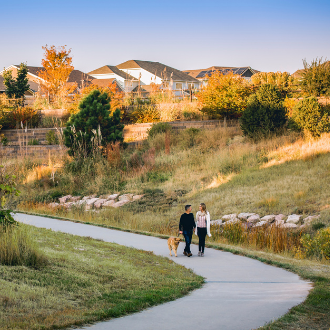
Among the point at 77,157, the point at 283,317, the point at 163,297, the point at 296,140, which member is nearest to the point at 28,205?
the point at 77,157

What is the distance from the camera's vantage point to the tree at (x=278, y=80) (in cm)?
2597

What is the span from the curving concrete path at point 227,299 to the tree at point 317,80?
56.1ft

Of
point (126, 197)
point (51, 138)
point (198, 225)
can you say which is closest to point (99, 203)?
point (126, 197)

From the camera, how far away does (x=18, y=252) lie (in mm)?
7117

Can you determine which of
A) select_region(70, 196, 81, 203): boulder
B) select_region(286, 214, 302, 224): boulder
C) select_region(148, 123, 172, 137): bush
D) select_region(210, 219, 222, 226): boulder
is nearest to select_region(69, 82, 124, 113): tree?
select_region(148, 123, 172, 137): bush

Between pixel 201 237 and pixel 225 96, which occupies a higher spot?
pixel 225 96

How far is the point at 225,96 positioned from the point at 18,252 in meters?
19.0

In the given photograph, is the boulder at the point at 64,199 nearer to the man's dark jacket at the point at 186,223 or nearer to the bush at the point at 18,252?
the man's dark jacket at the point at 186,223

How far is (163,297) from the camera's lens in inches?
251

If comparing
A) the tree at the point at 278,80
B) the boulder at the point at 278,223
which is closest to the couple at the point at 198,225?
the boulder at the point at 278,223

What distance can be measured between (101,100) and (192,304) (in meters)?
18.8

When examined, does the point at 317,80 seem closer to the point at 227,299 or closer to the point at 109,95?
the point at 109,95

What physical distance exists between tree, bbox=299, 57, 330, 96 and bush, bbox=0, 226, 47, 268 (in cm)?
2091

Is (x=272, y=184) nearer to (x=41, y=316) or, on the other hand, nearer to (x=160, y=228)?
(x=160, y=228)
